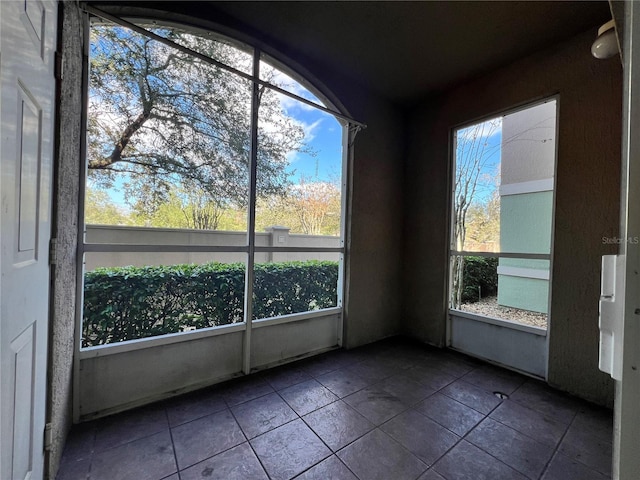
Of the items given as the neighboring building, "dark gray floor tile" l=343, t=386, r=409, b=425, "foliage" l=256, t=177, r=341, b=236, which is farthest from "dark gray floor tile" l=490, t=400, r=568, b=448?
"foliage" l=256, t=177, r=341, b=236

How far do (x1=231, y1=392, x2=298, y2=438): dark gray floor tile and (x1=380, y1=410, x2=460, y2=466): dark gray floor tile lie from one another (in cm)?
72

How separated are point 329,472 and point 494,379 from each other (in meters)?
1.93

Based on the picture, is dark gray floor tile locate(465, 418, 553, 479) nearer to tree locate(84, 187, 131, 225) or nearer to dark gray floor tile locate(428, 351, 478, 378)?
dark gray floor tile locate(428, 351, 478, 378)

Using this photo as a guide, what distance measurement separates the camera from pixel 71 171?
5.36ft

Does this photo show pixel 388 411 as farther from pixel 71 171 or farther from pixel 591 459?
pixel 71 171

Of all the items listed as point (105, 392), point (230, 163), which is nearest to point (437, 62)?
point (230, 163)

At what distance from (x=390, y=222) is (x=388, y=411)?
2224mm

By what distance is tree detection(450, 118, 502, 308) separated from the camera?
3041 millimetres

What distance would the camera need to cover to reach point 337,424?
1.89m

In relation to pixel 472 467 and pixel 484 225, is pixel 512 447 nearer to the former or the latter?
pixel 472 467

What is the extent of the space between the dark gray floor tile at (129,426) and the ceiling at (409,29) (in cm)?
309

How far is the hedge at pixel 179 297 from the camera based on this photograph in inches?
78.9

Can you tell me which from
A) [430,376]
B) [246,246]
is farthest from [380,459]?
[246,246]

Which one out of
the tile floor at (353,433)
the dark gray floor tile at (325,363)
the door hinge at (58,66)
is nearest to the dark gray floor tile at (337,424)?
the tile floor at (353,433)
